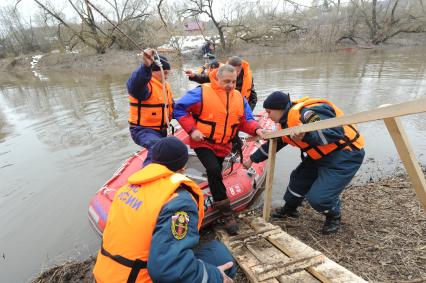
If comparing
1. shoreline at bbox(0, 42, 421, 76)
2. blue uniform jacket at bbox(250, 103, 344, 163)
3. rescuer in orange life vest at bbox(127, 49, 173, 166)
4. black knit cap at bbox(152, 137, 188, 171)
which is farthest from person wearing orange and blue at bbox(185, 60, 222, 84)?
shoreline at bbox(0, 42, 421, 76)

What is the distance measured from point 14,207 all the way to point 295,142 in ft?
13.9

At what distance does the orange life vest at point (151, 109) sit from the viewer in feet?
12.8

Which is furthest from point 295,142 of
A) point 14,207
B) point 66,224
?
point 14,207

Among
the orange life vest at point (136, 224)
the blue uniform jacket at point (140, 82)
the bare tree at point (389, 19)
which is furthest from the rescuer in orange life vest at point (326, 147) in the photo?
the bare tree at point (389, 19)

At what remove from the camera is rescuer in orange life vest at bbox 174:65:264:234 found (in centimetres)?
337

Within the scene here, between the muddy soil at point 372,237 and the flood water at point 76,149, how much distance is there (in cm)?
75

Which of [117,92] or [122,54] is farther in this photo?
[122,54]

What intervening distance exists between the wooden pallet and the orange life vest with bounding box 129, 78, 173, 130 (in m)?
1.58

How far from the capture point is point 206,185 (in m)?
3.75

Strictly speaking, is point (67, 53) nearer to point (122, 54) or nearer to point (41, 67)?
point (41, 67)

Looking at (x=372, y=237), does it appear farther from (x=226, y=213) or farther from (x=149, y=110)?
(x=149, y=110)

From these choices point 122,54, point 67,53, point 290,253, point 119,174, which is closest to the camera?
point 290,253

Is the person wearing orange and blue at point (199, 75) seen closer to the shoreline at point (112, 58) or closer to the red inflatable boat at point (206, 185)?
the red inflatable boat at point (206, 185)

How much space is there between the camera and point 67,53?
1204 inches
